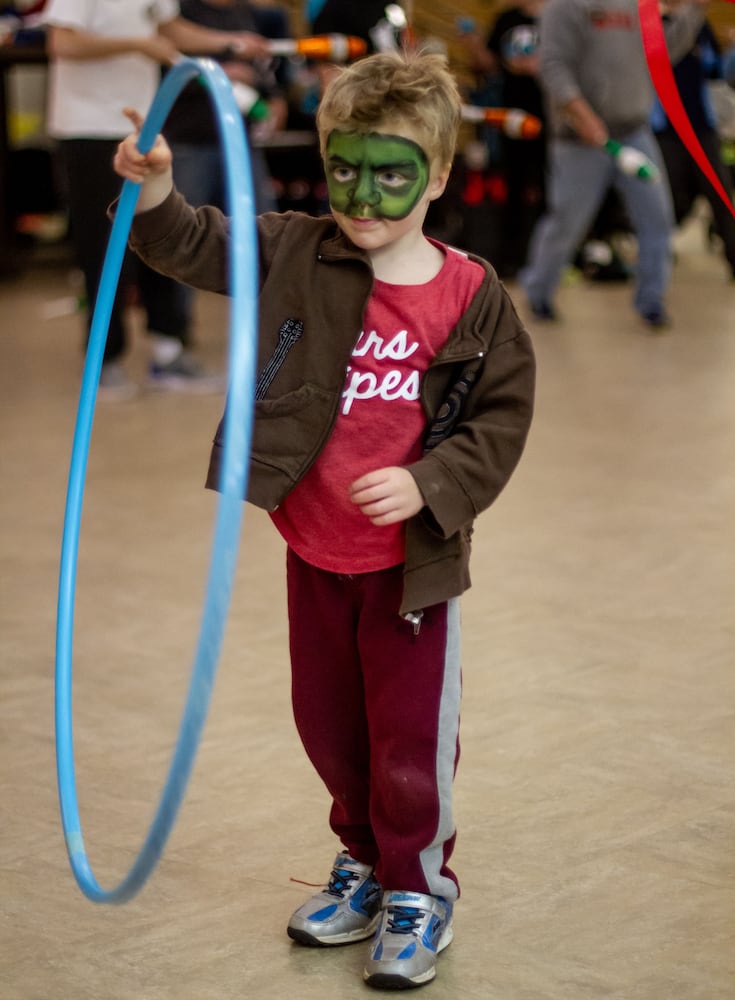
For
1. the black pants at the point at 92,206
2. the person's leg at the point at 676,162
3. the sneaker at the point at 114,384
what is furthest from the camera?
the person's leg at the point at 676,162

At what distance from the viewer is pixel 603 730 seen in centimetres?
254

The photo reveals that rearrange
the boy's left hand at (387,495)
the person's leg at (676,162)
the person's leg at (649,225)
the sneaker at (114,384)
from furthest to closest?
the person's leg at (676,162), the person's leg at (649,225), the sneaker at (114,384), the boy's left hand at (387,495)

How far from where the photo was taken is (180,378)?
5.56m

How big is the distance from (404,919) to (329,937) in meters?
0.12

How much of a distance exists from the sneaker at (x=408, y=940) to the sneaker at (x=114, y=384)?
143 inches

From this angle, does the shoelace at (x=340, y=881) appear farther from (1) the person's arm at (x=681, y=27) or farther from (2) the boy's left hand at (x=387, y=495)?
(1) the person's arm at (x=681, y=27)

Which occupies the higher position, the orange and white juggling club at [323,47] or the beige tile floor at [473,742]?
the orange and white juggling club at [323,47]

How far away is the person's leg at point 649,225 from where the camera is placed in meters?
6.37

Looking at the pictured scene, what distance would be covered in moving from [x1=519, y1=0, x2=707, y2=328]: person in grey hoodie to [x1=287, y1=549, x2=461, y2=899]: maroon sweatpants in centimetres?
465

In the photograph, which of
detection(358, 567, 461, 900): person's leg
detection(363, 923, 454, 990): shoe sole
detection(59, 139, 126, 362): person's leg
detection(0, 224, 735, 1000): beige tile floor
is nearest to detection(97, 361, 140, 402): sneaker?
detection(59, 139, 126, 362): person's leg

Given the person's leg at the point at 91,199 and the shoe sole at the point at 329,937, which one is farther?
the person's leg at the point at 91,199

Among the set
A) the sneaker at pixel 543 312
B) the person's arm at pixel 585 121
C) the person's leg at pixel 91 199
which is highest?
the person's arm at pixel 585 121

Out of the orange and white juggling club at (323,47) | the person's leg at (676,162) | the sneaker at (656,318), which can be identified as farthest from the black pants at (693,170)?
the orange and white juggling club at (323,47)

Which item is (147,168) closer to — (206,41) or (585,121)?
(206,41)
